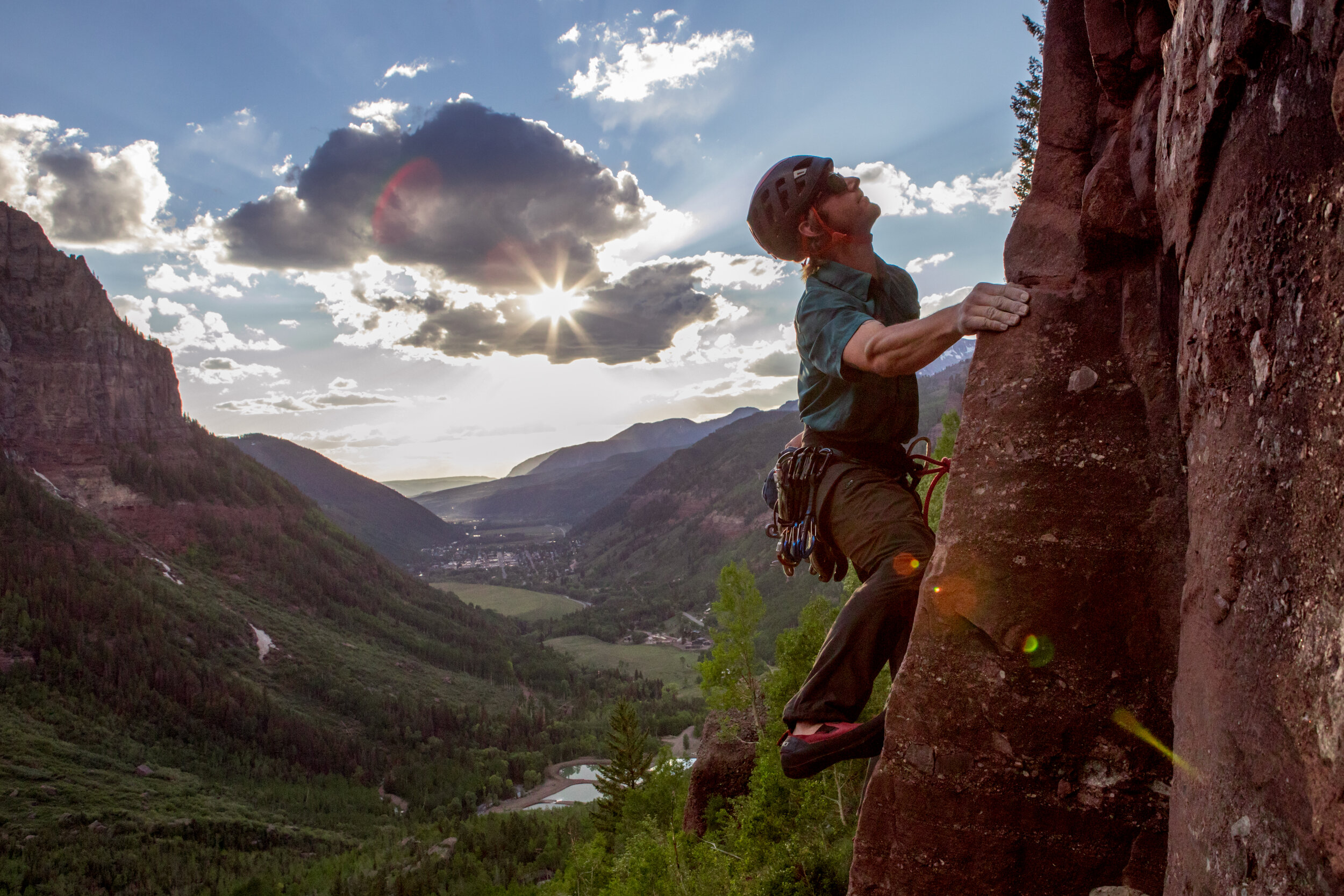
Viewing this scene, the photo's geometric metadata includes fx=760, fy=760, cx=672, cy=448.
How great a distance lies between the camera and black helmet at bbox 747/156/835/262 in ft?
14.1

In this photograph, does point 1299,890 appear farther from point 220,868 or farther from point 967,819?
point 220,868

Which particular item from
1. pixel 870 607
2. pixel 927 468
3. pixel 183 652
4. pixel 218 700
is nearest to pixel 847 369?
pixel 927 468

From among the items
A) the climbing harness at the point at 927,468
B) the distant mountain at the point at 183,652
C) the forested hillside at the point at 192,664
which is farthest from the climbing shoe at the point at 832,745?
the distant mountain at the point at 183,652

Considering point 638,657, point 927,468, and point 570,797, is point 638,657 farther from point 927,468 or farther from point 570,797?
point 927,468

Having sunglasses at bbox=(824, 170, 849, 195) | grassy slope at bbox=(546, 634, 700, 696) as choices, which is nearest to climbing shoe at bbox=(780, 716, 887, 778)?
sunglasses at bbox=(824, 170, 849, 195)

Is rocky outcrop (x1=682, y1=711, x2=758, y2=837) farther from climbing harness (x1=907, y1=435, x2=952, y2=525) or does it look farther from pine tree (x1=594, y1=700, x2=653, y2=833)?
climbing harness (x1=907, y1=435, x2=952, y2=525)

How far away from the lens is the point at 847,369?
3943 mm

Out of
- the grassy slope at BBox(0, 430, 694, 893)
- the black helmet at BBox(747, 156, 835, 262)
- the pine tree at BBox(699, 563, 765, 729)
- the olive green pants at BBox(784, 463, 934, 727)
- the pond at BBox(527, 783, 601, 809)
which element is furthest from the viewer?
the pond at BBox(527, 783, 601, 809)

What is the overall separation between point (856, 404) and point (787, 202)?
123 cm

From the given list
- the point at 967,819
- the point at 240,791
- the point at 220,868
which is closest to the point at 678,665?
the point at 240,791

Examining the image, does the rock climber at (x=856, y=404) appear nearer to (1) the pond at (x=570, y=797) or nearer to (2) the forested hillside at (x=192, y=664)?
(2) the forested hillside at (x=192, y=664)

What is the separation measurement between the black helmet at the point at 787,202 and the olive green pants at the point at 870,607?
1468mm

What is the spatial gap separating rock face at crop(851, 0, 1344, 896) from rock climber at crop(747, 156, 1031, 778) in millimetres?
222

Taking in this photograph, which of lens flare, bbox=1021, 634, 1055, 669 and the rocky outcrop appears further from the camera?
the rocky outcrop
